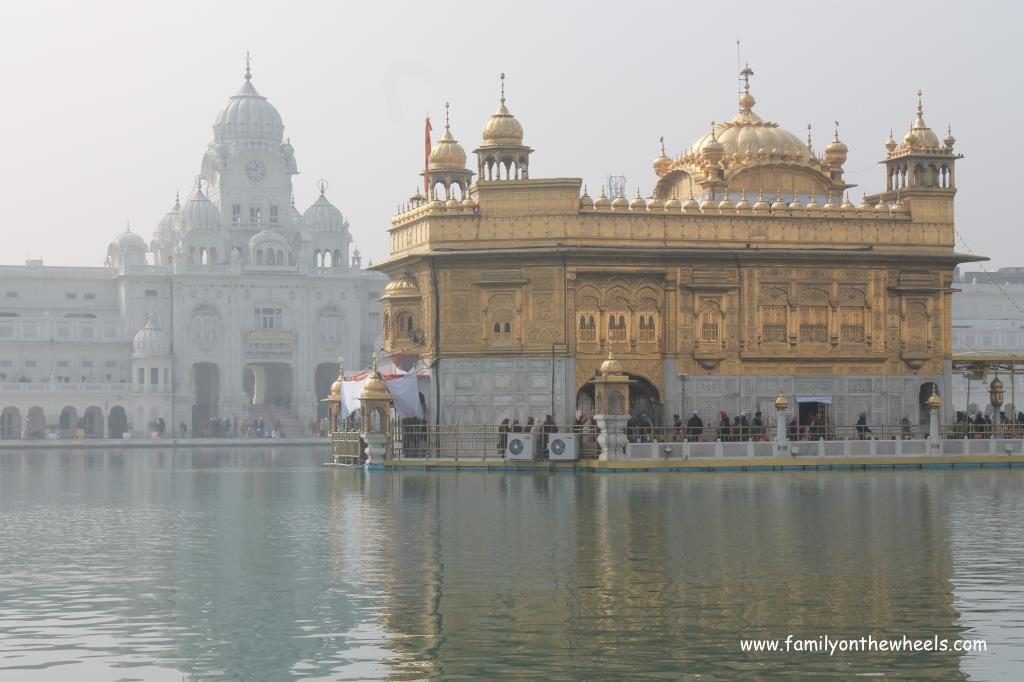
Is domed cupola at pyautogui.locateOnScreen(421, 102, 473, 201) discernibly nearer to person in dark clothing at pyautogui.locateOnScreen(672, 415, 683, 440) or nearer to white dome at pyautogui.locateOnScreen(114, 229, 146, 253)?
person in dark clothing at pyautogui.locateOnScreen(672, 415, 683, 440)

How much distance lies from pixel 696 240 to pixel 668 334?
251 cm

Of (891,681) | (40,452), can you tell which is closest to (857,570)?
(891,681)

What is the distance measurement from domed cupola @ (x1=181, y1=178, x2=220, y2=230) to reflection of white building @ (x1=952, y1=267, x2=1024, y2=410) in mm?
43372

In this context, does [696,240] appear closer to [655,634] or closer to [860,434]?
[860,434]

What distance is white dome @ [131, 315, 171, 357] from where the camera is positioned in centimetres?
9293

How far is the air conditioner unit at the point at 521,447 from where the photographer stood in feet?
132

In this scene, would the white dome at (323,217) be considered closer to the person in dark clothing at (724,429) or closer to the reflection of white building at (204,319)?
the reflection of white building at (204,319)

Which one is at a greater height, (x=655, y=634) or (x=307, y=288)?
(x=307, y=288)

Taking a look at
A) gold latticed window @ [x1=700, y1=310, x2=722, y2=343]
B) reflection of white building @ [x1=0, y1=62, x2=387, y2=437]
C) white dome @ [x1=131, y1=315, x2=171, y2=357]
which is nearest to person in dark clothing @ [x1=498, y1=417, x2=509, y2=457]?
gold latticed window @ [x1=700, y1=310, x2=722, y2=343]

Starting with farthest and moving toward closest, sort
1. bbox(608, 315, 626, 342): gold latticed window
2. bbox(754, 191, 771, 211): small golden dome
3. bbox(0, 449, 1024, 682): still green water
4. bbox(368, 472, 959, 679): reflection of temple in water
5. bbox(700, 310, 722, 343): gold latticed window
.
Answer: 1. bbox(754, 191, 771, 211): small golden dome
2. bbox(700, 310, 722, 343): gold latticed window
3. bbox(608, 315, 626, 342): gold latticed window
4. bbox(368, 472, 959, 679): reflection of temple in water
5. bbox(0, 449, 1024, 682): still green water

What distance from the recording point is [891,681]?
504 inches

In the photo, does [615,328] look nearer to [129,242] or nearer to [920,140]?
[920,140]

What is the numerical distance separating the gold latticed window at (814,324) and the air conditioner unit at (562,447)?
783cm

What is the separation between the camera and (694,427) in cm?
4225
